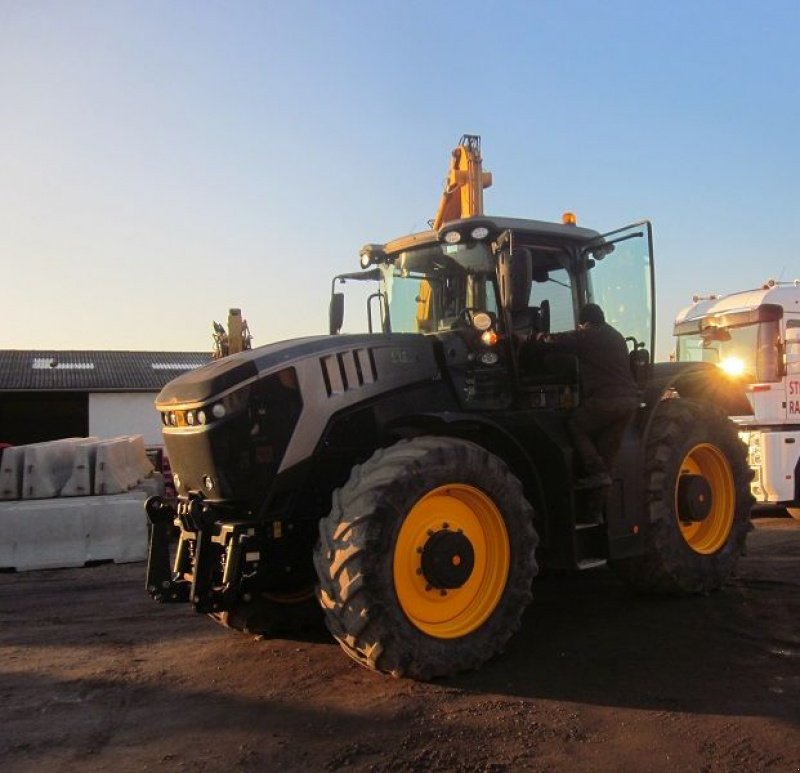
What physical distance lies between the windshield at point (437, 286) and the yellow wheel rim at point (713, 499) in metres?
2.34

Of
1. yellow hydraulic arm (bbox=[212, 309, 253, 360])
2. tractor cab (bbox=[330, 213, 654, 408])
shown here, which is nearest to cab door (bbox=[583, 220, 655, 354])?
tractor cab (bbox=[330, 213, 654, 408])

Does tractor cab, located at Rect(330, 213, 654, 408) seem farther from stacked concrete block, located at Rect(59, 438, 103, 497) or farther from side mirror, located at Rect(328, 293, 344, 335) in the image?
stacked concrete block, located at Rect(59, 438, 103, 497)

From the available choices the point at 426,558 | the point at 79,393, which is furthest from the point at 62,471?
the point at 79,393

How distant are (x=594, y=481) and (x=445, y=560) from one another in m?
1.37

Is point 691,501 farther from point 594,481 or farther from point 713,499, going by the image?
point 594,481

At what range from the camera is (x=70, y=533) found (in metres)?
9.70

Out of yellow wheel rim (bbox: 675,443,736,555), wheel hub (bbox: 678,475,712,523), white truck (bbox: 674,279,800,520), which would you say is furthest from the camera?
white truck (bbox: 674,279,800,520)

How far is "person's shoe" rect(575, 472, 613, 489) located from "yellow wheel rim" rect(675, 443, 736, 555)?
1.37 metres

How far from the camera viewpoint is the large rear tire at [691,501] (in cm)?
616

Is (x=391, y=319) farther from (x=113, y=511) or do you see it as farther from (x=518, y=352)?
(x=113, y=511)

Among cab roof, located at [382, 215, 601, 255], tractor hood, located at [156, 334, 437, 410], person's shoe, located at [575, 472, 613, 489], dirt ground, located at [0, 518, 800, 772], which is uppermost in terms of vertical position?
cab roof, located at [382, 215, 601, 255]

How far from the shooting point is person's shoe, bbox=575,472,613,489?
5480mm

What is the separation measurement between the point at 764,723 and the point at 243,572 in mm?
2824

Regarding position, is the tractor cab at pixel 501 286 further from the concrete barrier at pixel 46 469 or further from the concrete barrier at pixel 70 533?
the concrete barrier at pixel 46 469
